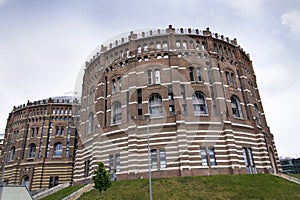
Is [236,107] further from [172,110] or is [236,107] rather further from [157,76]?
[157,76]

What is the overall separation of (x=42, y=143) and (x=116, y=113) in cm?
2579

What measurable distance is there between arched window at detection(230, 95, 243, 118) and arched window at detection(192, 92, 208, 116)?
479 cm

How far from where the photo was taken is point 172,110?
32.6m

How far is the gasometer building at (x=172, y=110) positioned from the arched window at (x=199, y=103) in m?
0.07

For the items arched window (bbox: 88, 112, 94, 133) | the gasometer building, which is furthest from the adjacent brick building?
the gasometer building

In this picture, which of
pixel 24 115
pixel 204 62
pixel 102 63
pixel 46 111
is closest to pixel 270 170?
pixel 204 62

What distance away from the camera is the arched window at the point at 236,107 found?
1375 inches

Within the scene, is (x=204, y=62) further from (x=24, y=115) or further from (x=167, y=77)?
(x=24, y=115)

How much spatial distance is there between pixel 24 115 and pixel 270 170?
50440 mm

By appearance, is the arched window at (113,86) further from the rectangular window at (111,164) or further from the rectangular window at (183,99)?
the rectangular window at (183,99)

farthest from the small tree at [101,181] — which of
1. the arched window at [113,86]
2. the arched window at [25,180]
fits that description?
the arched window at [25,180]

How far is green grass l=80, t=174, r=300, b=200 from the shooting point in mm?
22689

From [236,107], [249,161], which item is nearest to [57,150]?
[236,107]

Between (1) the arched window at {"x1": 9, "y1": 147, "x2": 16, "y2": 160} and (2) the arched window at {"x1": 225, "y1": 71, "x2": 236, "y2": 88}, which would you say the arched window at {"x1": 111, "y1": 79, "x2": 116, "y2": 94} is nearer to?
(2) the arched window at {"x1": 225, "y1": 71, "x2": 236, "y2": 88}
